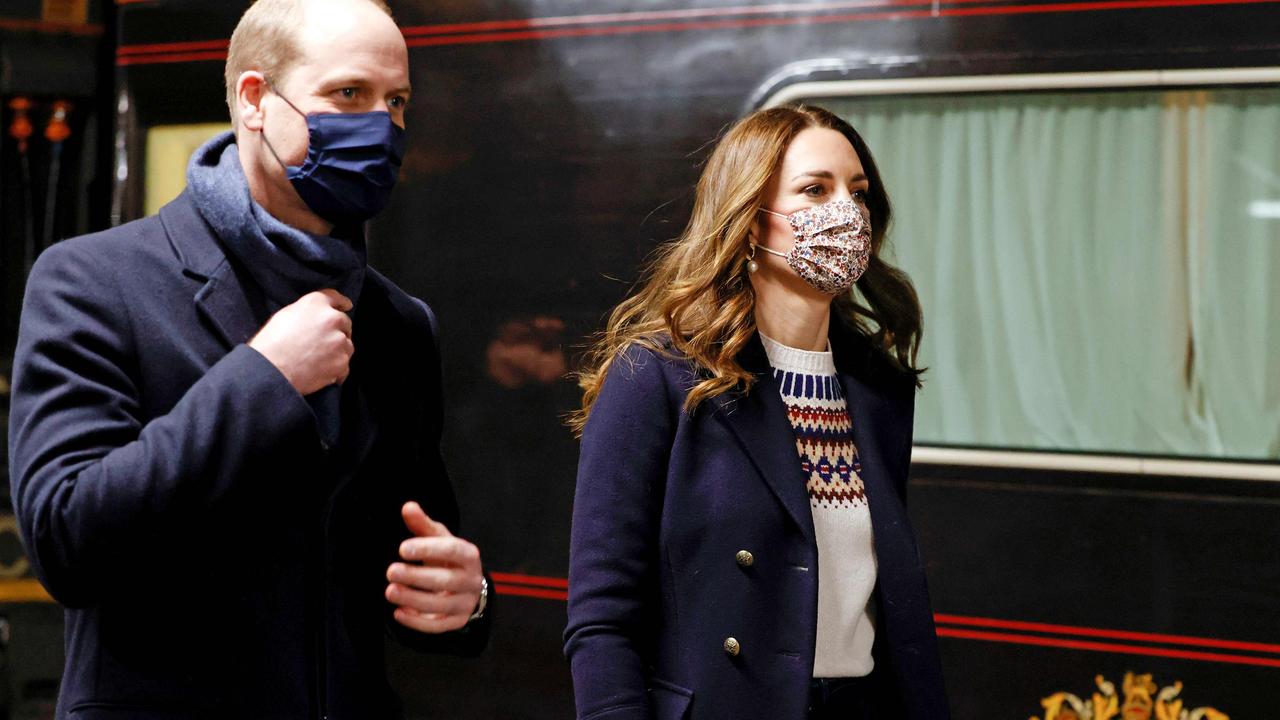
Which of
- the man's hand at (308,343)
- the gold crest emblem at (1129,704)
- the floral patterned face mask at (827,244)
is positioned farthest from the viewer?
the gold crest emblem at (1129,704)

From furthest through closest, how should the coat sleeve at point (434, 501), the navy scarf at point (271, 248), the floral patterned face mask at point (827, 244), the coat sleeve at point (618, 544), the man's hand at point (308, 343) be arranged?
the floral patterned face mask at point (827, 244)
the coat sleeve at point (618, 544)
the coat sleeve at point (434, 501)
the navy scarf at point (271, 248)
the man's hand at point (308, 343)

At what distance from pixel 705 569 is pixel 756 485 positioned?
0.16 metres

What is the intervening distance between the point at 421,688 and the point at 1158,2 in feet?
9.14

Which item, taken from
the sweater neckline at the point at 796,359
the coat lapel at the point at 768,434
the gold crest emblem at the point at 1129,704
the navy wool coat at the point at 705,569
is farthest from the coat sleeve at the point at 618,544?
the gold crest emblem at the point at 1129,704

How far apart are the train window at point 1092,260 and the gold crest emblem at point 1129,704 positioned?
0.58 meters

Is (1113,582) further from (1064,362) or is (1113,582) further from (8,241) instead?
(8,241)

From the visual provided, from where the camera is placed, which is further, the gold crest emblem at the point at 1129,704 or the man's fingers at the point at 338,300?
the gold crest emblem at the point at 1129,704

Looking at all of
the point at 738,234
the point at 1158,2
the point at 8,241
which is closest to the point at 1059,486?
the point at 1158,2

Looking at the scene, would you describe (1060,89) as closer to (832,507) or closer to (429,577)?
(832,507)

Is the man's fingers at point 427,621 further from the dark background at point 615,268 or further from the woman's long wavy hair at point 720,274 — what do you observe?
the dark background at point 615,268

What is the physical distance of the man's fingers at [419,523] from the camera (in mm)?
1591

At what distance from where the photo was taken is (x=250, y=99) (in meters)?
1.68

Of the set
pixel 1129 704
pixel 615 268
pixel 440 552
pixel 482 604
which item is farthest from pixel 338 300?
pixel 1129 704

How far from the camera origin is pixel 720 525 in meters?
2.09
